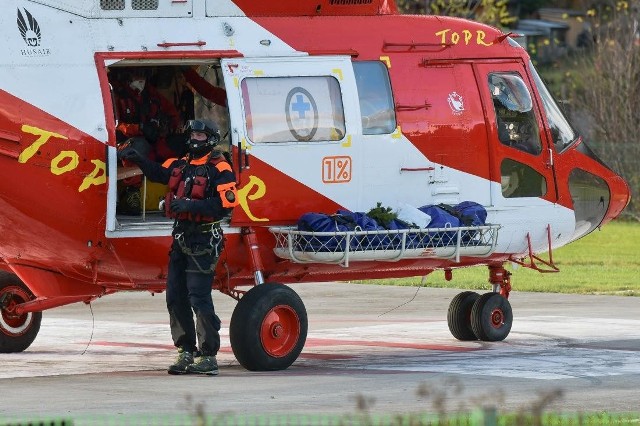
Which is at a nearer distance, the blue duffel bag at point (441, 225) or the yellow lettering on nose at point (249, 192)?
the yellow lettering on nose at point (249, 192)

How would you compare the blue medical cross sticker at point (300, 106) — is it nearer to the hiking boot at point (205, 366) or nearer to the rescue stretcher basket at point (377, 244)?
the rescue stretcher basket at point (377, 244)

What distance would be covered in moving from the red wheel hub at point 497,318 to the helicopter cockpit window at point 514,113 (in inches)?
65.0

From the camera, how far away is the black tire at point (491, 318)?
52.2ft

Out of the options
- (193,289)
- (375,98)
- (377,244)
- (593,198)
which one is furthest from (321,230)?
(593,198)

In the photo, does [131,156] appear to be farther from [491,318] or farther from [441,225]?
Answer: [491,318]

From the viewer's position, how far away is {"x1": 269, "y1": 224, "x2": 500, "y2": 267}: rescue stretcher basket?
13.8 metres

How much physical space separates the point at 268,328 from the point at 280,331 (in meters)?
0.14

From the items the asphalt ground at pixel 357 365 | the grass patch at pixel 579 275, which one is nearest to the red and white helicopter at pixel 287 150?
the asphalt ground at pixel 357 365

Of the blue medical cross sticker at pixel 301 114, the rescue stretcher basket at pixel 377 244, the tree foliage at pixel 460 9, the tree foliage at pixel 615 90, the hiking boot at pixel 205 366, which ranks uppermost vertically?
the tree foliage at pixel 460 9

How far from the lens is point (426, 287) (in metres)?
22.4

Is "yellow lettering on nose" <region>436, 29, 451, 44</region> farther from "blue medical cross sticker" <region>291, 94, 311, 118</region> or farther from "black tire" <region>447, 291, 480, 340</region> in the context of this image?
"black tire" <region>447, 291, 480, 340</region>

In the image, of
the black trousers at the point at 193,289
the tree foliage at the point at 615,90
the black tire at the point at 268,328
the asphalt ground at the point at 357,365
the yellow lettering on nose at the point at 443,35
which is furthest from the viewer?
the tree foliage at the point at 615,90

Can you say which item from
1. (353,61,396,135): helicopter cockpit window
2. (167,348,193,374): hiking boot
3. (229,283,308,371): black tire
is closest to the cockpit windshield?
(353,61,396,135): helicopter cockpit window

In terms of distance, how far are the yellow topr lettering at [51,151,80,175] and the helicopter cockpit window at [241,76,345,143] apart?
159 centimetres
